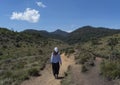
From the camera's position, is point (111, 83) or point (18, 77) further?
point (18, 77)

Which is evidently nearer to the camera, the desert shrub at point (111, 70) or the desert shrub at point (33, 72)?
the desert shrub at point (111, 70)

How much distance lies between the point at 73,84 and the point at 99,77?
1861 millimetres

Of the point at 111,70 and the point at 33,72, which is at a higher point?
the point at 111,70

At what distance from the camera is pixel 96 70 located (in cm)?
1945

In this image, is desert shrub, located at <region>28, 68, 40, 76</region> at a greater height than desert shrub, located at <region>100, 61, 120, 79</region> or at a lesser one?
lesser

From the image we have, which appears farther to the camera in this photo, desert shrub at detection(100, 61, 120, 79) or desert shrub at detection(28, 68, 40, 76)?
→ desert shrub at detection(28, 68, 40, 76)

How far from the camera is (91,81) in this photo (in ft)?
57.5

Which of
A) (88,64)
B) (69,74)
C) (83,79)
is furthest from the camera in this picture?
(88,64)

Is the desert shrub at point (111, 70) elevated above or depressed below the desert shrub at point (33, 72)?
above

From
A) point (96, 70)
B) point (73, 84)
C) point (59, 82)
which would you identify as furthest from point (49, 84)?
point (96, 70)

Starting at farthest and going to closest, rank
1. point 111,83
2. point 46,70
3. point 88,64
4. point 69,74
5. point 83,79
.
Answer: point 46,70 < point 88,64 < point 69,74 < point 83,79 < point 111,83

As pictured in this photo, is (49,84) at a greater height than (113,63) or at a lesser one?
lesser

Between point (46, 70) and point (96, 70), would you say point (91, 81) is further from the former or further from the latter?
point (46, 70)

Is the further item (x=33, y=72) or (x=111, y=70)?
(x=33, y=72)
